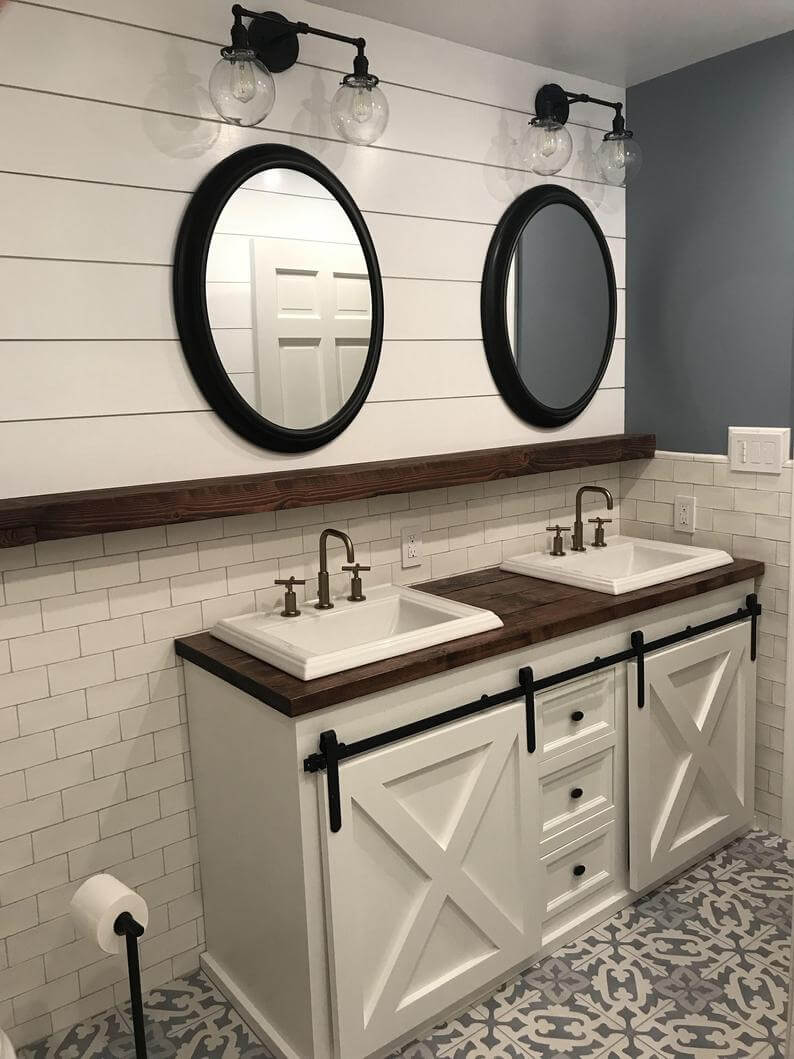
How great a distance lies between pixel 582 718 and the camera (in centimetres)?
234

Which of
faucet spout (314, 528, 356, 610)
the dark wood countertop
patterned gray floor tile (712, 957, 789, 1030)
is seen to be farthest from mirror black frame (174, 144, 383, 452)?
patterned gray floor tile (712, 957, 789, 1030)

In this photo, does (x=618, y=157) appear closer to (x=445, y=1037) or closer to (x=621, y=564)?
(x=621, y=564)

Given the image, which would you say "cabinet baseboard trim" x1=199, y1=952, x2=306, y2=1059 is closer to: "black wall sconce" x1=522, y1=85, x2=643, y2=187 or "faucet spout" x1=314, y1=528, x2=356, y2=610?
"faucet spout" x1=314, y1=528, x2=356, y2=610

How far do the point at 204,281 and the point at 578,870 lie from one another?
5.74 ft

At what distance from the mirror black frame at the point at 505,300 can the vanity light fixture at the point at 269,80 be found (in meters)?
0.65

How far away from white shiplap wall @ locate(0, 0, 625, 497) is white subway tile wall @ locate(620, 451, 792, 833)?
3.11 ft

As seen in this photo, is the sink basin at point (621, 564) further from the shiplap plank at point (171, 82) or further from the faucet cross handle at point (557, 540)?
the shiplap plank at point (171, 82)

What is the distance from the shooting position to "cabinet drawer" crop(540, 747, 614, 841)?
2.31 metres

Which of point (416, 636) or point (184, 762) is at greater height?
point (416, 636)

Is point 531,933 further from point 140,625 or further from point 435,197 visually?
point 435,197

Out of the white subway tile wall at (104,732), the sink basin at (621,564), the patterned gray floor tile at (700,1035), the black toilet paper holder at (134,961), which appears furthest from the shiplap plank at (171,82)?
the patterned gray floor tile at (700,1035)

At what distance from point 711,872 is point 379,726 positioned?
136cm

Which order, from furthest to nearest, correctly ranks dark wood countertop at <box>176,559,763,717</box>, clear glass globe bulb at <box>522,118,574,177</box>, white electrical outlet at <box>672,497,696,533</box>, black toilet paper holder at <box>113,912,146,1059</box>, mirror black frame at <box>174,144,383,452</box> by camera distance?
white electrical outlet at <box>672,497,696,533</box> < clear glass globe bulb at <box>522,118,574,177</box> < mirror black frame at <box>174,144,383,452</box> < dark wood countertop at <box>176,559,763,717</box> < black toilet paper holder at <box>113,912,146,1059</box>

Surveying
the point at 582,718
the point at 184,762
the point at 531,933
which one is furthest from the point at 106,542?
the point at 531,933
